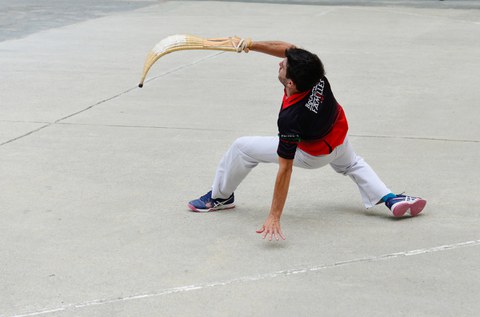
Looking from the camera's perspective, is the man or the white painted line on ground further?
the man

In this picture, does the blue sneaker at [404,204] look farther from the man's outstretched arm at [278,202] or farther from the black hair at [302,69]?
the black hair at [302,69]

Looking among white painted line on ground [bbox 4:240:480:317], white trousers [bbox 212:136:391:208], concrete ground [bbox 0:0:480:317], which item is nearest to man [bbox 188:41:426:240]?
white trousers [bbox 212:136:391:208]

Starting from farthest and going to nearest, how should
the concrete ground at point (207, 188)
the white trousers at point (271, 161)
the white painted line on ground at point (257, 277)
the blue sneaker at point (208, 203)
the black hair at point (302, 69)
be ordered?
the blue sneaker at point (208, 203) → the white trousers at point (271, 161) → the black hair at point (302, 69) → the concrete ground at point (207, 188) → the white painted line on ground at point (257, 277)

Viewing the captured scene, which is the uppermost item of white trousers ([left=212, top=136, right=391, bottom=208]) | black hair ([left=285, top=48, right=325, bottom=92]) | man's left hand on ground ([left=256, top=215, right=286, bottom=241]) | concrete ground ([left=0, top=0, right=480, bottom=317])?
black hair ([left=285, top=48, right=325, bottom=92])

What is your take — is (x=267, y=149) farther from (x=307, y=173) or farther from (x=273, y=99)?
(x=273, y=99)

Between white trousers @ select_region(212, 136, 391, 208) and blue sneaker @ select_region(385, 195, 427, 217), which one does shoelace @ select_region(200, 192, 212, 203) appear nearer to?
white trousers @ select_region(212, 136, 391, 208)

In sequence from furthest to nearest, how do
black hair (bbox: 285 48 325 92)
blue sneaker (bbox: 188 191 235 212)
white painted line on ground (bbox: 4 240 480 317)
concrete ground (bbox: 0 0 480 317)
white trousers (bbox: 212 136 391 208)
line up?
blue sneaker (bbox: 188 191 235 212) < white trousers (bbox: 212 136 391 208) < black hair (bbox: 285 48 325 92) < concrete ground (bbox: 0 0 480 317) < white painted line on ground (bbox: 4 240 480 317)

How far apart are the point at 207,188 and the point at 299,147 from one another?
113 cm

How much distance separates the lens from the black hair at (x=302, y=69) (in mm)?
5250

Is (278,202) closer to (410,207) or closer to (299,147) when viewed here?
(299,147)

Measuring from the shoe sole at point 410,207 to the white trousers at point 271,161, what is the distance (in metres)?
0.15

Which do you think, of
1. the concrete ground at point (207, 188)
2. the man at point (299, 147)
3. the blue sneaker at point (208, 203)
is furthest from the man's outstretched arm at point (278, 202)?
the blue sneaker at point (208, 203)

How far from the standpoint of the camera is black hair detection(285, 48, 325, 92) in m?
5.25

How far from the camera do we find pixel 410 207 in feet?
19.0
